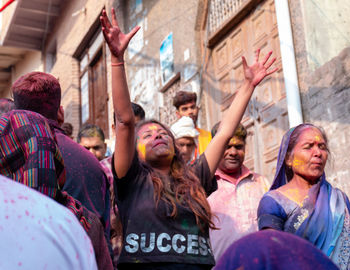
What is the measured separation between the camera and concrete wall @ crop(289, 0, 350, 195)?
5.36 metres

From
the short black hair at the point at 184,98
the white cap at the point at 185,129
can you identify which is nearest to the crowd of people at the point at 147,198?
the white cap at the point at 185,129

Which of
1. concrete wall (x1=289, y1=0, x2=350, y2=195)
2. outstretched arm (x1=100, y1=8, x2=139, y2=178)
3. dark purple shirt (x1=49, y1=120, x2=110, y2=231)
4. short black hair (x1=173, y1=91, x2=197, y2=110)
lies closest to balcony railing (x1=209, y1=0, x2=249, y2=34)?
concrete wall (x1=289, y1=0, x2=350, y2=195)

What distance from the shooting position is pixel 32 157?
2062 mm

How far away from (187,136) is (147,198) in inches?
81.8

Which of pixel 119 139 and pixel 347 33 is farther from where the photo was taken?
pixel 347 33

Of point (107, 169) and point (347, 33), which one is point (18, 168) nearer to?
point (107, 169)

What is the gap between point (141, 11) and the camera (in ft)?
36.2

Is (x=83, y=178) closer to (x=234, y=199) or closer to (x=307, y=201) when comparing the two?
(x=307, y=201)

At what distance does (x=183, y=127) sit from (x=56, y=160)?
2.88 m

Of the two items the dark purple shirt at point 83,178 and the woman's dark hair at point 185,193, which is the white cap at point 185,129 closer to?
the woman's dark hair at point 185,193

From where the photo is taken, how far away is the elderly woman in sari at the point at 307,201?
3182 millimetres

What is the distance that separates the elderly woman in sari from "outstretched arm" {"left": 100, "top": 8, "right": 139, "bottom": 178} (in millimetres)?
876

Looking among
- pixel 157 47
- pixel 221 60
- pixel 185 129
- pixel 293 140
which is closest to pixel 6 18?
pixel 157 47

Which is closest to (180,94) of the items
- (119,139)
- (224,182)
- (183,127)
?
(183,127)
